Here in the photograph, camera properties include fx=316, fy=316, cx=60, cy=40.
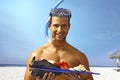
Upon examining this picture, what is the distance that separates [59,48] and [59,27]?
0.24 metres

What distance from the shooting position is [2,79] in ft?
45.2

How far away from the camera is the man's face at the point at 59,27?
9.70 ft

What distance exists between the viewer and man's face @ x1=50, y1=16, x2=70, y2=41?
2957mm

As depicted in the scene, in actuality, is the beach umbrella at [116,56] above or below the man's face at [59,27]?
below

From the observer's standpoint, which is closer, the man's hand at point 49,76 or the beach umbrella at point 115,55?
the man's hand at point 49,76

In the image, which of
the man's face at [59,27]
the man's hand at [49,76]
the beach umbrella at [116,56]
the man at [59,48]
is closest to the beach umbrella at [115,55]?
the beach umbrella at [116,56]

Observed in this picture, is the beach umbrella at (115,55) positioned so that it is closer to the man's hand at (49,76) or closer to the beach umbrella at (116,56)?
the beach umbrella at (116,56)

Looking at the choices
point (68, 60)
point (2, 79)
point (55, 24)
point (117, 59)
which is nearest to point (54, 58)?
point (68, 60)

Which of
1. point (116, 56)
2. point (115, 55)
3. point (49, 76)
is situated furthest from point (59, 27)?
point (115, 55)

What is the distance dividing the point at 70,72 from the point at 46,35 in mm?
477

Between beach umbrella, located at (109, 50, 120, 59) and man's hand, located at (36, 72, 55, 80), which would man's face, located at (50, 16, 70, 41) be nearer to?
man's hand, located at (36, 72, 55, 80)

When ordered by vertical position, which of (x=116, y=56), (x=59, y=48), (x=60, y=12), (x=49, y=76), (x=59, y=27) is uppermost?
(x=60, y=12)

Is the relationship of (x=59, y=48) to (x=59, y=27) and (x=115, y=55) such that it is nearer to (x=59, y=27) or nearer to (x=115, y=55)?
(x=59, y=27)

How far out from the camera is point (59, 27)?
2.95 metres
